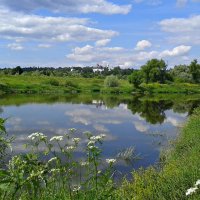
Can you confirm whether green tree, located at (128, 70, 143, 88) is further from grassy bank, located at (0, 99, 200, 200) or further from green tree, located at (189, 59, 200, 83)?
grassy bank, located at (0, 99, 200, 200)

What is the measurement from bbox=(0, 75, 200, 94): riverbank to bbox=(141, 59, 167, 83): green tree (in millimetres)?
4540

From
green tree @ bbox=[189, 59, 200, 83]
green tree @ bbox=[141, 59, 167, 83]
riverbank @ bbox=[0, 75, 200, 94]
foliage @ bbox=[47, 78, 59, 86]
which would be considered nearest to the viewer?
riverbank @ bbox=[0, 75, 200, 94]

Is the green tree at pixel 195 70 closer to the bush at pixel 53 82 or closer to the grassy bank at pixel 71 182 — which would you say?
the bush at pixel 53 82

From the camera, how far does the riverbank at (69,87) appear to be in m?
96.3

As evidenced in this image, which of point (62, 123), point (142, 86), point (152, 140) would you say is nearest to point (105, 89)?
point (142, 86)

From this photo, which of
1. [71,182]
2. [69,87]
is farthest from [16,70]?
[71,182]

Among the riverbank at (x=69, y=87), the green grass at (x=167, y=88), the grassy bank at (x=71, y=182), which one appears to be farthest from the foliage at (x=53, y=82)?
the grassy bank at (x=71, y=182)

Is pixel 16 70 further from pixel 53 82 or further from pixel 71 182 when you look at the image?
pixel 71 182

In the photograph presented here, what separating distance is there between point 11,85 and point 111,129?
206ft

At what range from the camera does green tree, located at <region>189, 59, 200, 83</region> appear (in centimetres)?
13712

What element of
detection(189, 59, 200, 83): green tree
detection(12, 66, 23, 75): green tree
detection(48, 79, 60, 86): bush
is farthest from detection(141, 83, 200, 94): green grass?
detection(12, 66, 23, 75): green tree

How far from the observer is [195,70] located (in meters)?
138

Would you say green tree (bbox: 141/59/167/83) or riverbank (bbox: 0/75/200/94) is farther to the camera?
green tree (bbox: 141/59/167/83)

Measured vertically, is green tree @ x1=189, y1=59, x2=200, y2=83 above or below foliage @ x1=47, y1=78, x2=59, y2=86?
above
